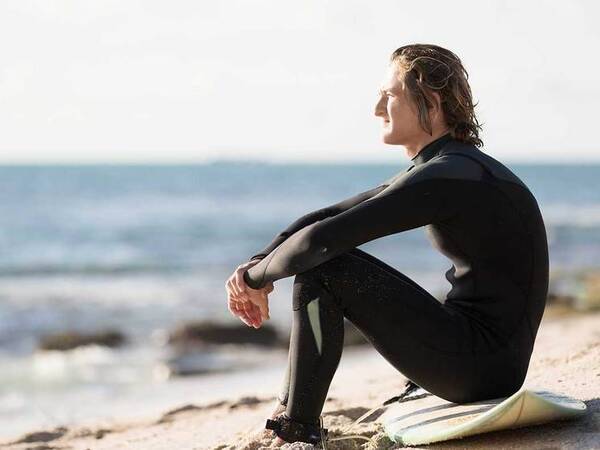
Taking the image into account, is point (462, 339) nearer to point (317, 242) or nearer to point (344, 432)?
point (317, 242)

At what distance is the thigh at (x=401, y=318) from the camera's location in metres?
3.31

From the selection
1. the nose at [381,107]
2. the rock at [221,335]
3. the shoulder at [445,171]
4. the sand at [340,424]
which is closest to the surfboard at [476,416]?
the sand at [340,424]

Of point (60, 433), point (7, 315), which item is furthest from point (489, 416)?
point (7, 315)

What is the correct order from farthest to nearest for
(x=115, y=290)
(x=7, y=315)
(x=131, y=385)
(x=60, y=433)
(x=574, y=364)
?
(x=115, y=290)
(x=7, y=315)
(x=131, y=385)
(x=60, y=433)
(x=574, y=364)

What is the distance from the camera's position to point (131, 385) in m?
8.22

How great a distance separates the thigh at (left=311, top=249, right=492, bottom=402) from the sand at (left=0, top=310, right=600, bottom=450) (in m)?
0.33

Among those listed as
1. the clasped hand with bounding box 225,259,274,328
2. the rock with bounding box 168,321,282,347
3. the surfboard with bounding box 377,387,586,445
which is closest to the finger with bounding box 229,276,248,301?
the clasped hand with bounding box 225,259,274,328

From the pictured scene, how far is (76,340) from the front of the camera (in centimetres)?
1062

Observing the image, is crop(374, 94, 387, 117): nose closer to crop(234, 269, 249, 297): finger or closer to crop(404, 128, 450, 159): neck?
crop(404, 128, 450, 159): neck

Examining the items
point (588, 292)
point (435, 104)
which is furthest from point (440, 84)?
point (588, 292)

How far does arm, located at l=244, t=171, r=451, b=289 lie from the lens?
10.4 ft

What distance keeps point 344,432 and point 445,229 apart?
3.75ft

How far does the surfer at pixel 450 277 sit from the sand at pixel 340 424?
0.22 metres

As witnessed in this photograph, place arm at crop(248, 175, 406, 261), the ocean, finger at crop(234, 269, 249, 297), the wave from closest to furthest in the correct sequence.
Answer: finger at crop(234, 269, 249, 297) → arm at crop(248, 175, 406, 261) → the ocean → the wave
